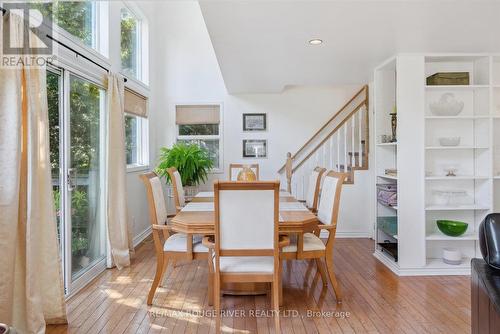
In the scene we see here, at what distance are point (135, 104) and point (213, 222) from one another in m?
2.88

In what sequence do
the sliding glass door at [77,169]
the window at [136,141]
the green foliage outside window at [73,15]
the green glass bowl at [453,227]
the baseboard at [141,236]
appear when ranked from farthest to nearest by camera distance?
1. the window at [136,141]
2. the baseboard at [141,236]
3. the green glass bowl at [453,227]
4. the sliding glass door at [77,169]
5. the green foliage outside window at [73,15]

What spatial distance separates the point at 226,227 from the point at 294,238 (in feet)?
3.60

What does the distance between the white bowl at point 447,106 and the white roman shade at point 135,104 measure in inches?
140

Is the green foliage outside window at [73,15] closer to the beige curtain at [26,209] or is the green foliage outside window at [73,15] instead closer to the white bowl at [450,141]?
the beige curtain at [26,209]

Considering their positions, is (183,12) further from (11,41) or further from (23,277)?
(23,277)

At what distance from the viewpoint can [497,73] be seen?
3.55m

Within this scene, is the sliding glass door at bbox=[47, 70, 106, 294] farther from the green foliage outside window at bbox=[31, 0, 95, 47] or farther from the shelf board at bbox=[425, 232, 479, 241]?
the shelf board at bbox=[425, 232, 479, 241]

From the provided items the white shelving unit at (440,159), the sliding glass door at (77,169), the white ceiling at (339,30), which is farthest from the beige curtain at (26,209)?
the white shelving unit at (440,159)

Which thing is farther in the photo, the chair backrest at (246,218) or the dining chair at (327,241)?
the dining chair at (327,241)

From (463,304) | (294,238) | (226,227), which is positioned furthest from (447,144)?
(226,227)

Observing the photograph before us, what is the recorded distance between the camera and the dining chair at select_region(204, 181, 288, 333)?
6.69 feet

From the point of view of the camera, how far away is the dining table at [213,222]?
7.58ft

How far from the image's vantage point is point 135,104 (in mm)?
4578

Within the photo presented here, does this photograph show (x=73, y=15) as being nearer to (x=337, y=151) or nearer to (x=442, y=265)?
(x=337, y=151)
